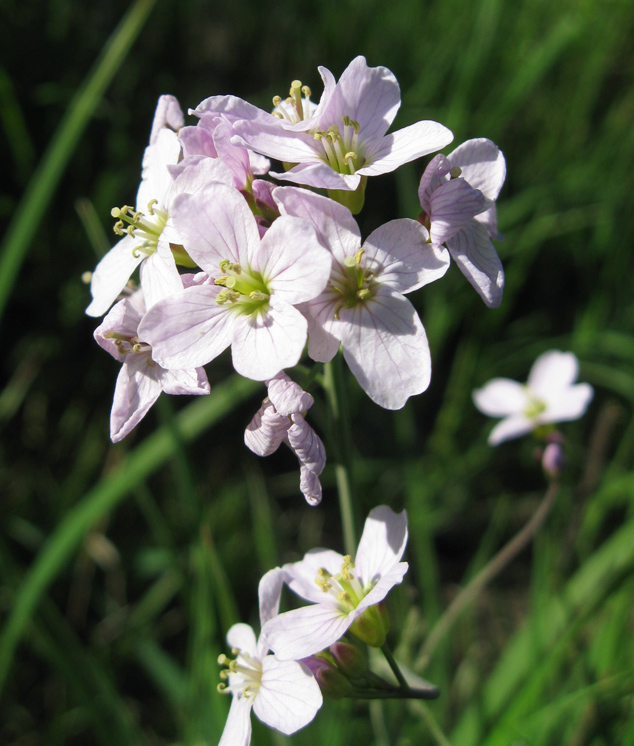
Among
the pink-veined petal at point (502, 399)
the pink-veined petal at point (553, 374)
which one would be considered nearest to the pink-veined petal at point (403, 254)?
the pink-veined petal at point (502, 399)

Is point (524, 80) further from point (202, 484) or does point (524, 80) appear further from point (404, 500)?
point (202, 484)

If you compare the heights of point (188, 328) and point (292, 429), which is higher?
point (188, 328)

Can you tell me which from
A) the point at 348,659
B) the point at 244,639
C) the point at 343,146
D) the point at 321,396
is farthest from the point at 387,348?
the point at 321,396

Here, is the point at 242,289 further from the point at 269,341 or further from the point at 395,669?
the point at 395,669

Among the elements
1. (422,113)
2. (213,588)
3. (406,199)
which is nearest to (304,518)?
(213,588)

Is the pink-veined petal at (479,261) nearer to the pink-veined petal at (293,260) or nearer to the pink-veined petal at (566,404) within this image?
the pink-veined petal at (293,260)

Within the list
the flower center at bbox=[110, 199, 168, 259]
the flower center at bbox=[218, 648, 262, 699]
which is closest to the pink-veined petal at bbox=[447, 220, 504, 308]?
the flower center at bbox=[110, 199, 168, 259]

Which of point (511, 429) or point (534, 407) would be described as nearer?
point (511, 429)
